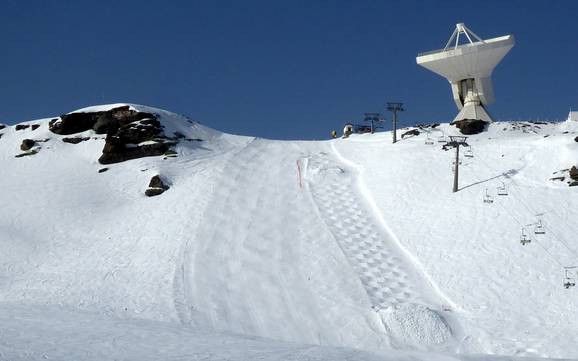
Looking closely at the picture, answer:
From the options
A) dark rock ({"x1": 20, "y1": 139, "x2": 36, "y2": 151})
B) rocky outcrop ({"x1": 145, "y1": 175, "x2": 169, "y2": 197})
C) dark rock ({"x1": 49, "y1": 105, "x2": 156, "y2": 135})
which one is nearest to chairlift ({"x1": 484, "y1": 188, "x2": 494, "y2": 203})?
rocky outcrop ({"x1": 145, "y1": 175, "x2": 169, "y2": 197})

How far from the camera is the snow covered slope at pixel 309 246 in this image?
86.7ft

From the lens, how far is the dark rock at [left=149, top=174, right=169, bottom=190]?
45.6 m

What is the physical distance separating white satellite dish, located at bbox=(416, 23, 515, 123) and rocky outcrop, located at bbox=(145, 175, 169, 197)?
98.8 ft

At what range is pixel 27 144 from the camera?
184 ft

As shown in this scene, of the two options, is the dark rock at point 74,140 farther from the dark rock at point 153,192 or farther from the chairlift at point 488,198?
the chairlift at point 488,198

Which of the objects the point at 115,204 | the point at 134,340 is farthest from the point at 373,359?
the point at 115,204

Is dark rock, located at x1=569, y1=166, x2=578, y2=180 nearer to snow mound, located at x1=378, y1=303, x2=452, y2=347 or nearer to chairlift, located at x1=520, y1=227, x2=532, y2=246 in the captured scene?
chairlift, located at x1=520, y1=227, x2=532, y2=246

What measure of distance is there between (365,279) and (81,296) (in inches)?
498

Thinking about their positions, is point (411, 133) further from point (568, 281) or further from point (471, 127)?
point (568, 281)

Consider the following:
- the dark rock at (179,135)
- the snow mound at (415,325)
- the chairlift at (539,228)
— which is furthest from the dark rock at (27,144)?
the chairlift at (539,228)

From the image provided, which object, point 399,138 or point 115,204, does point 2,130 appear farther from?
point 399,138

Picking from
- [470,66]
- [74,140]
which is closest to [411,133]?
[470,66]

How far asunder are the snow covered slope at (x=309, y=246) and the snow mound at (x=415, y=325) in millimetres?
72

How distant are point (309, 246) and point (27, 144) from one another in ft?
104
